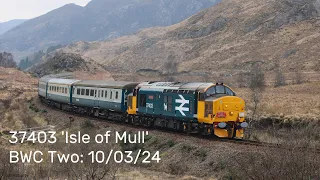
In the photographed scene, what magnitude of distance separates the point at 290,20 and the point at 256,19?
16.9 m

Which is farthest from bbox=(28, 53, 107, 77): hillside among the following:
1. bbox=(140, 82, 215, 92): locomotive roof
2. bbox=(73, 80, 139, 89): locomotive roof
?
bbox=(140, 82, 215, 92): locomotive roof

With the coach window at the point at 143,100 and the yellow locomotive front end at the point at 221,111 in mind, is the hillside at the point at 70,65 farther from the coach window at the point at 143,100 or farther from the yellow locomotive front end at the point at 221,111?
the yellow locomotive front end at the point at 221,111

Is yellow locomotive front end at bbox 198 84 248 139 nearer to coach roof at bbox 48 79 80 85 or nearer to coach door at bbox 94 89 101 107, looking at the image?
coach door at bbox 94 89 101 107

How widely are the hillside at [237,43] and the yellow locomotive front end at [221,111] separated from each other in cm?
6656

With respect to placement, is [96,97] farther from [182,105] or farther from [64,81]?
[182,105]

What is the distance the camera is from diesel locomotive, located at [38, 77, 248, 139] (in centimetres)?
2378

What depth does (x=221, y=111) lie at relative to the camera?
2348cm

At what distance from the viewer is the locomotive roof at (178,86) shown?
24.5 m

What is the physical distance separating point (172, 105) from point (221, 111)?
13.6 feet

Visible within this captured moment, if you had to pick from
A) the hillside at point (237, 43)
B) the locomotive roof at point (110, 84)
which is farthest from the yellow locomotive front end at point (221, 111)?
the hillside at point (237, 43)

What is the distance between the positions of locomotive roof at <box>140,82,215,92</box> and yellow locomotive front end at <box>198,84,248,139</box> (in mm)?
460

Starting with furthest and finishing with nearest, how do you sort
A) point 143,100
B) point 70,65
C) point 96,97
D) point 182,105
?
point 70,65
point 96,97
point 143,100
point 182,105

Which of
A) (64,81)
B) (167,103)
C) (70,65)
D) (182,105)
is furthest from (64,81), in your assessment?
(70,65)

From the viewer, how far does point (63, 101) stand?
47844 mm
